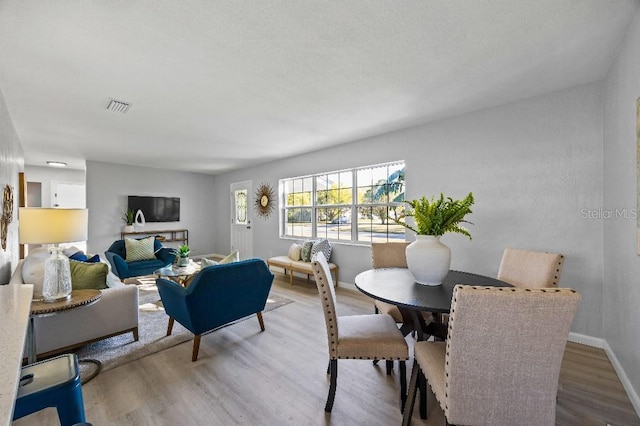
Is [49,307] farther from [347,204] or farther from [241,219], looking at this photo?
[241,219]

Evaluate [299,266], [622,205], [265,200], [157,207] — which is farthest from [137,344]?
[157,207]

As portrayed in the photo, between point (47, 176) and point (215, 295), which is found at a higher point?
point (47, 176)

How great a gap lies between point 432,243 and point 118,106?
130 inches

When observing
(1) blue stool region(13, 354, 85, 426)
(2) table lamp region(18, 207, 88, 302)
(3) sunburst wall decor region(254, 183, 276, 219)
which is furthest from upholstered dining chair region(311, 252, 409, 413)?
(3) sunburst wall decor region(254, 183, 276, 219)

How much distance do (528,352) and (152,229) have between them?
24.1 ft

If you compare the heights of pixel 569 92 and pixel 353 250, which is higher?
pixel 569 92

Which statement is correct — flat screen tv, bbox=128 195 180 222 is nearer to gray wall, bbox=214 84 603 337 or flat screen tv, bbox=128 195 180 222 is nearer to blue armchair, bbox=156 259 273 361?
blue armchair, bbox=156 259 273 361

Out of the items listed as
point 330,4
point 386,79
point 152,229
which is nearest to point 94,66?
point 330,4

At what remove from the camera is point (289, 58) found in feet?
6.82

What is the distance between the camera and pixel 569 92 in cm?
260

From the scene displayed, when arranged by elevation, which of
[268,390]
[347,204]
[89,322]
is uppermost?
[347,204]

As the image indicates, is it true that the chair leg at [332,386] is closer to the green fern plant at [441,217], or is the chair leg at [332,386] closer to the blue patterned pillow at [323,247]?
the green fern plant at [441,217]

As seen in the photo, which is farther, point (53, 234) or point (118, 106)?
point (118, 106)

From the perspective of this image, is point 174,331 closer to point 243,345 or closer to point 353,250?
point 243,345
